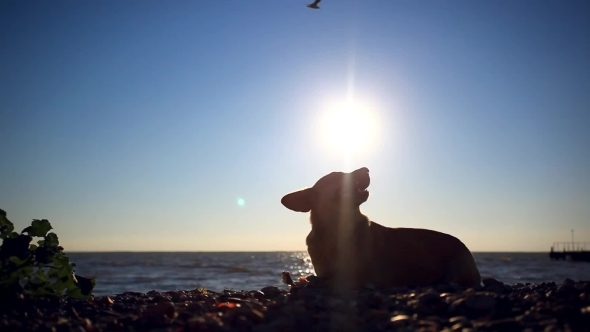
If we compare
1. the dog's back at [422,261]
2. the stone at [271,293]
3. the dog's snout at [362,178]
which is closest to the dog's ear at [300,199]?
the dog's snout at [362,178]

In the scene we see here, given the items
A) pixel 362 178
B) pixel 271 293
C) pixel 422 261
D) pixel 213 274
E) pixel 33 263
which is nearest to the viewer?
pixel 33 263

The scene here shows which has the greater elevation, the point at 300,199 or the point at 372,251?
the point at 300,199

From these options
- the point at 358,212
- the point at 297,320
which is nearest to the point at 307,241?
the point at 358,212

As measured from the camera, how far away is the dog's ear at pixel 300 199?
7.54 metres

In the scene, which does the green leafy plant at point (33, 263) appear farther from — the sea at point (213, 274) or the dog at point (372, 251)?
the sea at point (213, 274)

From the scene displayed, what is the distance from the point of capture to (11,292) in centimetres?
511

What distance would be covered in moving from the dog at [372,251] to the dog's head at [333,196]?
1 cm

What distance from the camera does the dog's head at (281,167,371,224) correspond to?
282 inches

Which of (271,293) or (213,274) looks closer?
(271,293)

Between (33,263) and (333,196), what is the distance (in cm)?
368

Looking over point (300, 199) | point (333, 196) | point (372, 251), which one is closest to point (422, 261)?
point (372, 251)

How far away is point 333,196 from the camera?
7262 mm

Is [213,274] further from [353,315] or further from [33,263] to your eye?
[353,315]

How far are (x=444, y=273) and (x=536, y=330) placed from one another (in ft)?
11.6
